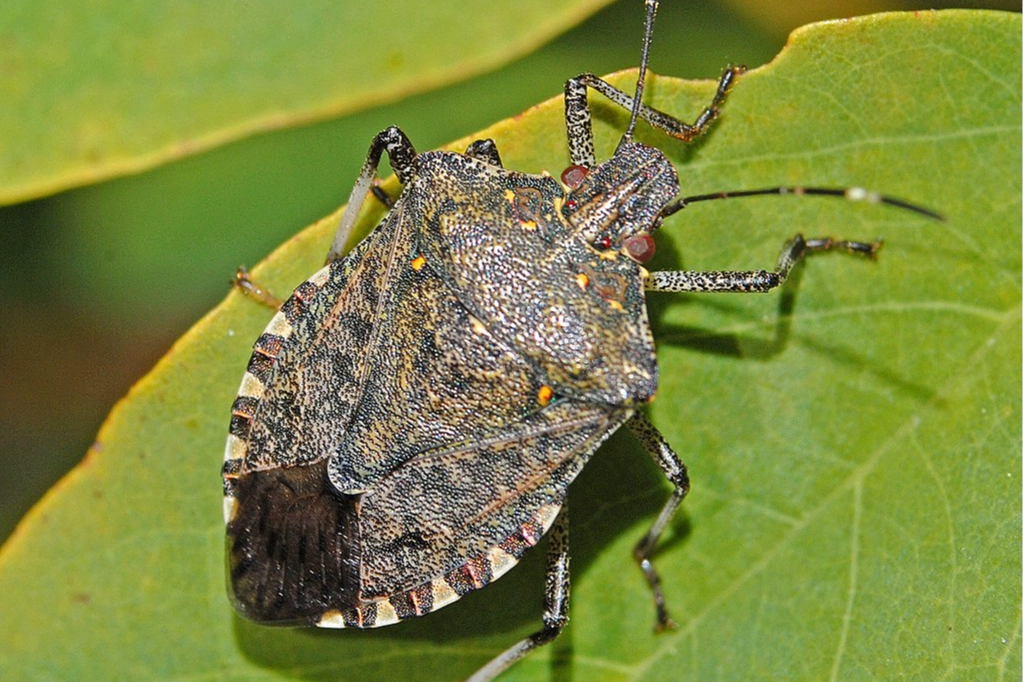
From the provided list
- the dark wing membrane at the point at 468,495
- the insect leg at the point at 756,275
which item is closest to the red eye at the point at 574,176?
the insect leg at the point at 756,275

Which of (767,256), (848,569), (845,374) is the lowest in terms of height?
(848,569)

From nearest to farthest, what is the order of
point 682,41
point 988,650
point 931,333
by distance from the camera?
1. point 988,650
2. point 931,333
3. point 682,41

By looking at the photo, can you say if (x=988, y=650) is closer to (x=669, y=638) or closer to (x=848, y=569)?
(x=848, y=569)

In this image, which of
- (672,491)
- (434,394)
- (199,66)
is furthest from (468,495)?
(199,66)

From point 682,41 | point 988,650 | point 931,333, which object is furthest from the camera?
point 682,41

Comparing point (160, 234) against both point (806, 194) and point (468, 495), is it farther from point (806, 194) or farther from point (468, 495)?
point (806, 194)

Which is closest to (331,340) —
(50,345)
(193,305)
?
(193,305)

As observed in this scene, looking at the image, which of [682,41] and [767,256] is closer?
[767,256]
